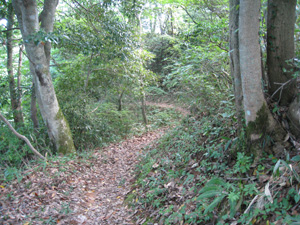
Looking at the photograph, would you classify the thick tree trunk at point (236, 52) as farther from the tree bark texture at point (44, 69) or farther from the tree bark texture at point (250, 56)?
the tree bark texture at point (44, 69)

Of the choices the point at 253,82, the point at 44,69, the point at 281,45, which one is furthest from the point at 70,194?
the point at 281,45

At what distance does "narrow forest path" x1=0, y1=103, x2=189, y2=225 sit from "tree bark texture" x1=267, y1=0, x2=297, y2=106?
3450 mm

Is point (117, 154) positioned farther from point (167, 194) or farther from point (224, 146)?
point (224, 146)

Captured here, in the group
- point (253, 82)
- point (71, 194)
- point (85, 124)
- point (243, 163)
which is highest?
point (253, 82)

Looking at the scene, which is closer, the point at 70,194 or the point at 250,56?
the point at 250,56

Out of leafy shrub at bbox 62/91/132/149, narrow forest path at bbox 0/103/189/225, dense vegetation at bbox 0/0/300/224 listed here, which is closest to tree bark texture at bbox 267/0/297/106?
dense vegetation at bbox 0/0/300/224

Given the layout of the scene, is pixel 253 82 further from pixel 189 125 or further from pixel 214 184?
pixel 189 125

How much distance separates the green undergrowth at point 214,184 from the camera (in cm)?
269

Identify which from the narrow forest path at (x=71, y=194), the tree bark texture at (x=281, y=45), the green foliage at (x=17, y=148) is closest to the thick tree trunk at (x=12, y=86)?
the green foliage at (x=17, y=148)

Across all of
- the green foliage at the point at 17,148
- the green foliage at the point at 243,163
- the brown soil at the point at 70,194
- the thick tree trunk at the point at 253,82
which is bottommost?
the brown soil at the point at 70,194

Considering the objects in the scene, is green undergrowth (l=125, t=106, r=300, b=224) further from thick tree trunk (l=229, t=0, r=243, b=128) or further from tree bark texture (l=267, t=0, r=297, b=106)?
tree bark texture (l=267, t=0, r=297, b=106)

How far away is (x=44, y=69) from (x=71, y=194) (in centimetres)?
395

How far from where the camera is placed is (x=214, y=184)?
3.29 m

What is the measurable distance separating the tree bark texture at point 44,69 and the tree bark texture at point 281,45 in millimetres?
5986
